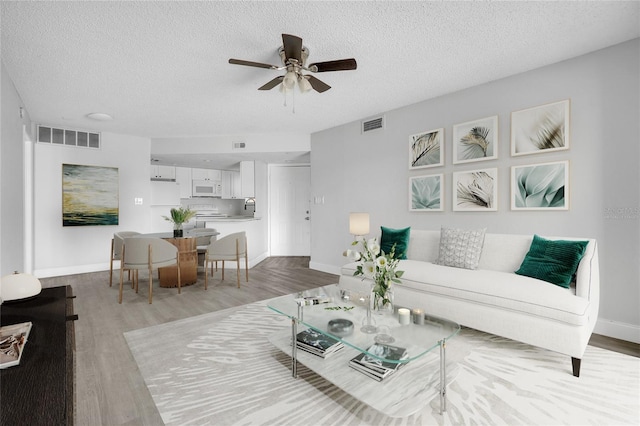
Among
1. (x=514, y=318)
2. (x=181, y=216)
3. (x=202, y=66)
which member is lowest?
(x=514, y=318)

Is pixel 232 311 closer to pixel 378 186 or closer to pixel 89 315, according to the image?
pixel 89 315

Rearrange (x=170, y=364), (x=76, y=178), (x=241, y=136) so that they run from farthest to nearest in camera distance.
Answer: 1. (x=241, y=136)
2. (x=76, y=178)
3. (x=170, y=364)

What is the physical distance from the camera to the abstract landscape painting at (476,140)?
341cm

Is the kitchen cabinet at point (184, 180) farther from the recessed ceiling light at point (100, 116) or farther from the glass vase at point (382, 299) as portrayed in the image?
the glass vase at point (382, 299)

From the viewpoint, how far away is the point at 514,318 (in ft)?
7.44

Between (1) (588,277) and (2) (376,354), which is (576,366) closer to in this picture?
(1) (588,277)

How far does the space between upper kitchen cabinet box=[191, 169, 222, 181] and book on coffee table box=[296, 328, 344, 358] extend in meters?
6.62

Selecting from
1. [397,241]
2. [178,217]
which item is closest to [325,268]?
[397,241]

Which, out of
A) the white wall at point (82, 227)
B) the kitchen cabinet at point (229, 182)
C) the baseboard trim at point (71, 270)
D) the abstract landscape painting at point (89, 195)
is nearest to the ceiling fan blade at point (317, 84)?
the white wall at point (82, 227)

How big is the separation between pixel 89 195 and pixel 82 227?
585 millimetres

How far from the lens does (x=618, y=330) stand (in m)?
2.64

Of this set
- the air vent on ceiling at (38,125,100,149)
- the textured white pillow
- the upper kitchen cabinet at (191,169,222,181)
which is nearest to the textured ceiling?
the air vent on ceiling at (38,125,100,149)

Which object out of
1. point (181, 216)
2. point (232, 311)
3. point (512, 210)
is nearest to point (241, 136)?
point (181, 216)

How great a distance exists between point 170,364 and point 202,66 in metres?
2.72
